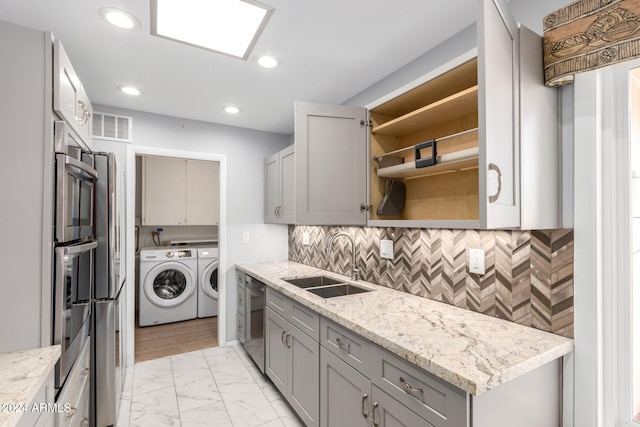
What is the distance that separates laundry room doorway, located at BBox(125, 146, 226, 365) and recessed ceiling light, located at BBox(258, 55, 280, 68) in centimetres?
151

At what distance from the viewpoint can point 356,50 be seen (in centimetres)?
191

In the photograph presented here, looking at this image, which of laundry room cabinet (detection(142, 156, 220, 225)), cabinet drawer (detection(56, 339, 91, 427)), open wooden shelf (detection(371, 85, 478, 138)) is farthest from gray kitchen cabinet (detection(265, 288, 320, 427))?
laundry room cabinet (detection(142, 156, 220, 225))

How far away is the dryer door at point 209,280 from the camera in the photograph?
4.37 m

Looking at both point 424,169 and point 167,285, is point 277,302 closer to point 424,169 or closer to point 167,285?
point 424,169

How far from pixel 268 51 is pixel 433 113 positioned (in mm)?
1068

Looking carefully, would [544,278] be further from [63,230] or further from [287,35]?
[63,230]

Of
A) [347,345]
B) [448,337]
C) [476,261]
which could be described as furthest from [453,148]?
[347,345]

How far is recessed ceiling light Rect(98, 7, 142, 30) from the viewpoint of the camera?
1523mm

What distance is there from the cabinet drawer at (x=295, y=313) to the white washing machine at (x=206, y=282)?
219 cm

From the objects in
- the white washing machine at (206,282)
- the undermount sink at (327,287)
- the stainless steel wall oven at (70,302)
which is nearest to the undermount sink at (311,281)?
the undermount sink at (327,287)

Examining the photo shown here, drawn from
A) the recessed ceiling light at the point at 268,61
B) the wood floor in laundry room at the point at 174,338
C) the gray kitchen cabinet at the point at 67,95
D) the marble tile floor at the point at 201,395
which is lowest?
the wood floor in laundry room at the point at 174,338

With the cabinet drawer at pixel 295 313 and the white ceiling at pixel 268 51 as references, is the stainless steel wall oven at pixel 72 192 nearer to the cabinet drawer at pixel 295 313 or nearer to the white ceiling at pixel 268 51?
the white ceiling at pixel 268 51

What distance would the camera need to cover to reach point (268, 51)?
191 centimetres

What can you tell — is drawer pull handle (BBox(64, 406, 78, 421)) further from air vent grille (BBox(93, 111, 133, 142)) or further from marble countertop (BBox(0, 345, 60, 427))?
air vent grille (BBox(93, 111, 133, 142))
